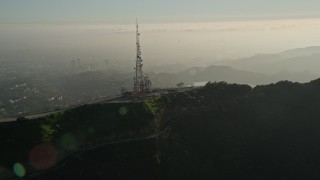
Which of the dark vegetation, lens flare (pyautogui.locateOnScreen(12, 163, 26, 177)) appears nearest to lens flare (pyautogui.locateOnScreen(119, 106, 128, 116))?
the dark vegetation

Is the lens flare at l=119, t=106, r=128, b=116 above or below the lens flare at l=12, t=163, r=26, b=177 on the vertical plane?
above

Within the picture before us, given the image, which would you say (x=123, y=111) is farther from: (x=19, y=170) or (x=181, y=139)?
(x=19, y=170)

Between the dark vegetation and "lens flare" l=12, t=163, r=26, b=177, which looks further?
the dark vegetation

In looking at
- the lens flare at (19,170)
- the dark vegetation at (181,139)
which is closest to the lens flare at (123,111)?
the dark vegetation at (181,139)

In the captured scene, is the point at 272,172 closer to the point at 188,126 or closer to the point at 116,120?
the point at 188,126

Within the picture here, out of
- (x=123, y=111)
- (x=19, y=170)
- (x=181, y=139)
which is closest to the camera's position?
(x=19, y=170)

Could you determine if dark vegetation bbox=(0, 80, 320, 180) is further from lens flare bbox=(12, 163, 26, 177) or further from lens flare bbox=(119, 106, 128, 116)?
lens flare bbox=(12, 163, 26, 177)

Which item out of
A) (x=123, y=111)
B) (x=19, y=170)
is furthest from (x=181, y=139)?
(x=19, y=170)

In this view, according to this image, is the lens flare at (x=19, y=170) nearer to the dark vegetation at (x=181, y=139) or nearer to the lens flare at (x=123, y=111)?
the dark vegetation at (x=181, y=139)
